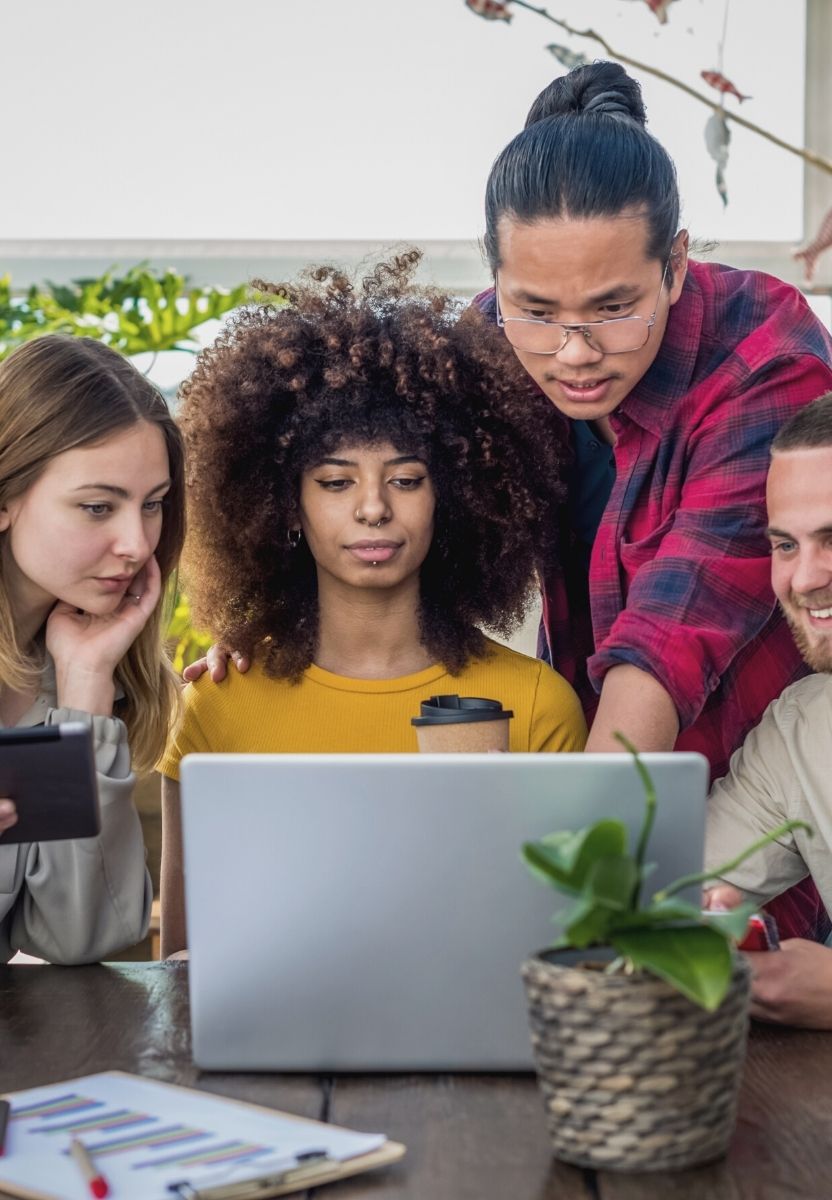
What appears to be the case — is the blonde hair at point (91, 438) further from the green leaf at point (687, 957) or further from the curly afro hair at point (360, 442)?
the green leaf at point (687, 957)

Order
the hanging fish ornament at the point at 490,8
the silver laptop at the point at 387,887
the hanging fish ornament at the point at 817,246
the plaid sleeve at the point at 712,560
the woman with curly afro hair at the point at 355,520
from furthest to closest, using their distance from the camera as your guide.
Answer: the woman with curly afro hair at the point at 355,520 → the plaid sleeve at the point at 712,560 → the silver laptop at the point at 387,887 → the hanging fish ornament at the point at 490,8 → the hanging fish ornament at the point at 817,246

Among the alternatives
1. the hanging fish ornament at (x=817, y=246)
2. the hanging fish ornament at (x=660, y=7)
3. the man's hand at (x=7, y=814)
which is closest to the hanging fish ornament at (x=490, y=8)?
the hanging fish ornament at (x=660, y=7)

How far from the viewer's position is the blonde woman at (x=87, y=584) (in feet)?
5.97

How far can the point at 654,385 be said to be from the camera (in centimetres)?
211

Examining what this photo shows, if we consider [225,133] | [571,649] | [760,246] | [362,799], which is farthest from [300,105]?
[362,799]

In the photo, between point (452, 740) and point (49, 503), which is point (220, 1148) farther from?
point (49, 503)

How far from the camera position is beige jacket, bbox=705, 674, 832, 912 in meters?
1.86

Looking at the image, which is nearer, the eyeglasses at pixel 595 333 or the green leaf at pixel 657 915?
the green leaf at pixel 657 915

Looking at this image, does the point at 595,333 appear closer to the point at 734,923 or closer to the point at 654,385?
the point at 654,385

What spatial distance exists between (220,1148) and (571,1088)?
→ 261mm

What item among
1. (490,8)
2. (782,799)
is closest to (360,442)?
(782,799)

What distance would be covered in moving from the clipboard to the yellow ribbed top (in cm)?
93

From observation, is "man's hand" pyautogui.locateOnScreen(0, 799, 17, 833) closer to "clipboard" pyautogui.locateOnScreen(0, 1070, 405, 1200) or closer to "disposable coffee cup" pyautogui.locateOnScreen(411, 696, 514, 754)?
"clipboard" pyautogui.locateOnScreen(0, 1070, 405, 1200)

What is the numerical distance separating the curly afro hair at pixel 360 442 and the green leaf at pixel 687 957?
3.73 feet
